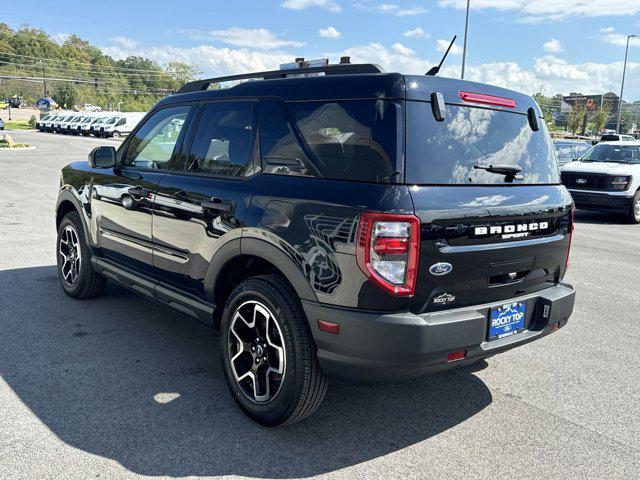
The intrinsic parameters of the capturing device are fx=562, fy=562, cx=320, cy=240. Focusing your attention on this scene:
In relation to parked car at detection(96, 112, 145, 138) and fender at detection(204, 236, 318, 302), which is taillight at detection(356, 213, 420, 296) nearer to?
fender at detection(204, 236, 318, 302)

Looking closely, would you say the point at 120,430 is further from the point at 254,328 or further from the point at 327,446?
the point at 327,446

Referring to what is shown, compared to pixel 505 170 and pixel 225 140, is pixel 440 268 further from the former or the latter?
pixel 225 140

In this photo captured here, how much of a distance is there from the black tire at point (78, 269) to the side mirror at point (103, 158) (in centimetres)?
85

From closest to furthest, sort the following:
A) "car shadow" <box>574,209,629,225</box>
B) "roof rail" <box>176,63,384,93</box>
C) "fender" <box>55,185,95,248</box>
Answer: "roof rail" <box>176,63,384,93</box> → "fender" <box>55,185,95,248</box> → "car shadow" <box>574,209,629,225</box>

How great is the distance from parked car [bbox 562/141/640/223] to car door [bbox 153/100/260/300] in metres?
10.5

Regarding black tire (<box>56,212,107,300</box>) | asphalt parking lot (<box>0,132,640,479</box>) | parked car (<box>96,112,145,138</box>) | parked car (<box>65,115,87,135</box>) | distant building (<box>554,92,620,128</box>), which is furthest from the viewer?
distant building (<box>554,92,620,128</box>)

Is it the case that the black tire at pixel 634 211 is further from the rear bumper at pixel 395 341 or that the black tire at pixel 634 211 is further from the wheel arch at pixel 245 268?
the wheel arch at pixel 245 268

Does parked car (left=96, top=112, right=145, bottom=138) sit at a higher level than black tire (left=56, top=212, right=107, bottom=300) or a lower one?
higher

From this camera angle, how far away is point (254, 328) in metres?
3.25

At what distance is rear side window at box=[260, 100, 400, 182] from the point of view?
8.95 feet

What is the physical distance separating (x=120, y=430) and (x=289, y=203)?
1.56m

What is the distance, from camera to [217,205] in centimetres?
343

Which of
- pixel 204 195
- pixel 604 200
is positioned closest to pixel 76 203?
pixel 204 195

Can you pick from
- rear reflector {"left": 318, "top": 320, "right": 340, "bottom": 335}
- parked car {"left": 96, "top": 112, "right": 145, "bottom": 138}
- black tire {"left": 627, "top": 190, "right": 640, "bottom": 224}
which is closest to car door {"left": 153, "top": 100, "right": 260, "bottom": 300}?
rear reflector {"left": 318, "top": 320, "right": 340, "bottom": 335}
